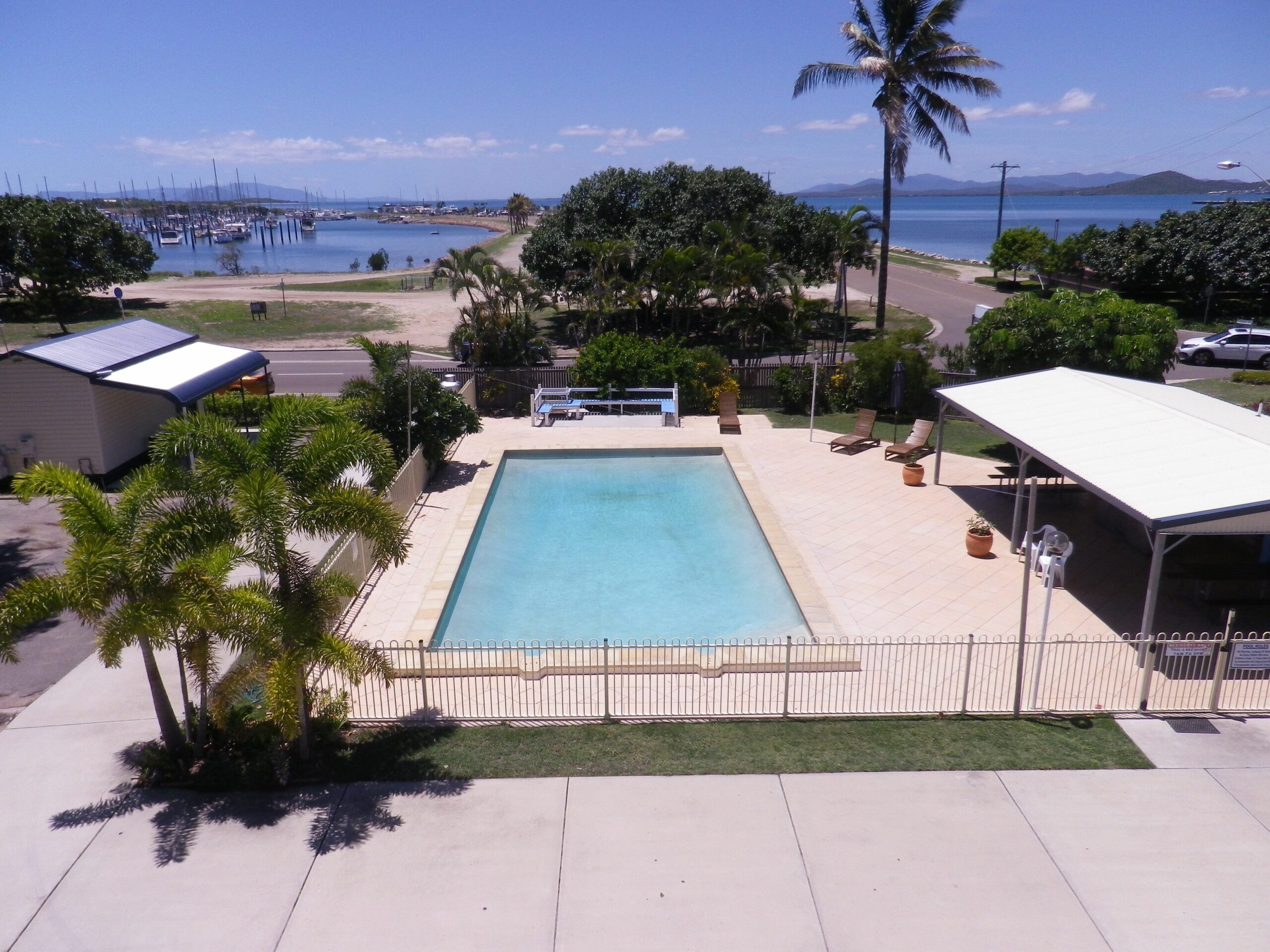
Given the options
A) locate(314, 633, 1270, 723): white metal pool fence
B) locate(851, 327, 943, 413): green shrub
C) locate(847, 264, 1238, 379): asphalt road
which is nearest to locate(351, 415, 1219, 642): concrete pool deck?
locate(314, 633, 1270, 723): white metal pool fence

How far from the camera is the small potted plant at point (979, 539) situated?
1644 centimetres

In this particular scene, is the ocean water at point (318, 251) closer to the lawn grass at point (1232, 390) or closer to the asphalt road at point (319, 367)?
the asphalt road at point (319, 367)

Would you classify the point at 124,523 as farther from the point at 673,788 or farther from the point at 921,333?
the point at 921,333

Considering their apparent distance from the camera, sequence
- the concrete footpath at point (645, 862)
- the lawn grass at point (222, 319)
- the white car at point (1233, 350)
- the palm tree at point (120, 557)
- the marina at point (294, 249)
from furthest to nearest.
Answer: the marina at point (294, 249)
the lawn grass at point (222, 319)
the white car at point (1233, 350)
the palm tree at point (120, 557)
the concrete footpath at point (645, 862)

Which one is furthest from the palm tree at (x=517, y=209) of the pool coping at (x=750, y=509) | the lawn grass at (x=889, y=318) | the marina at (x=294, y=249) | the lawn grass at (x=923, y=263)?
the pool coping at (x=750, y=509)

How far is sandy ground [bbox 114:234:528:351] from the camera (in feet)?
138

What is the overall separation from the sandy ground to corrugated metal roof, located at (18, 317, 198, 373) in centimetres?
1621

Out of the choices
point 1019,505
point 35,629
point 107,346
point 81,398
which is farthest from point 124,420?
point 1019,505

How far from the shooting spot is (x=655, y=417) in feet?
89.1

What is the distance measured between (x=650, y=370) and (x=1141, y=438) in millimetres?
15304

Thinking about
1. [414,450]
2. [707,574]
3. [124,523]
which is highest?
[124,523]

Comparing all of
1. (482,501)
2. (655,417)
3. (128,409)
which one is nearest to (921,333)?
(655,417)

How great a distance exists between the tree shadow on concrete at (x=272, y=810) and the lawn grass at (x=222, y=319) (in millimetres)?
35459

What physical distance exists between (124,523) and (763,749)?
742cm
